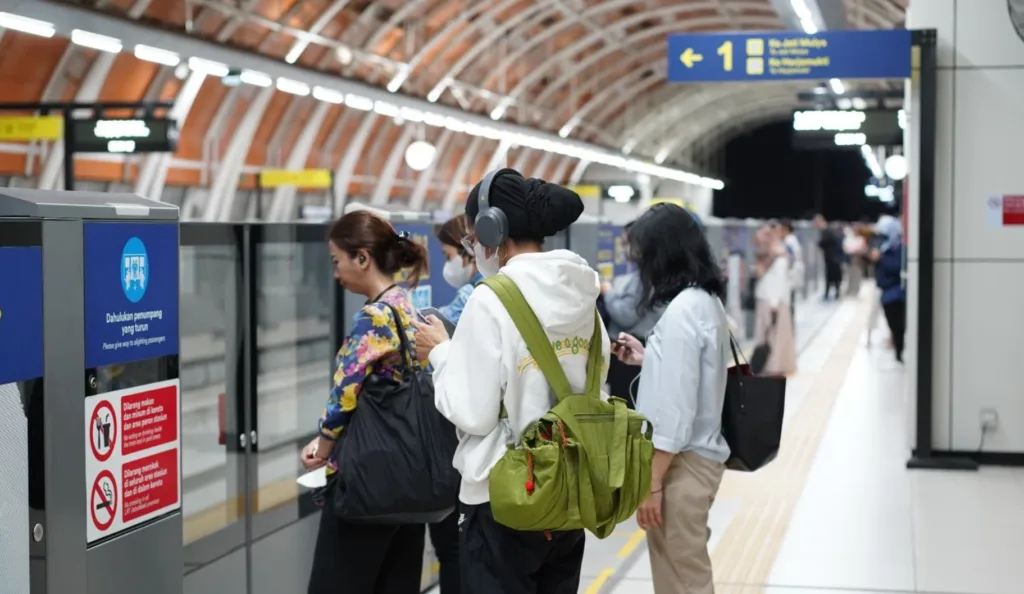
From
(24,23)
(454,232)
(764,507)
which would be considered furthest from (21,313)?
(24,23)

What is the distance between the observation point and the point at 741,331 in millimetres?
18734

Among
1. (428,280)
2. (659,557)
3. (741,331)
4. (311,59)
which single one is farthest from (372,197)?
(659,557)

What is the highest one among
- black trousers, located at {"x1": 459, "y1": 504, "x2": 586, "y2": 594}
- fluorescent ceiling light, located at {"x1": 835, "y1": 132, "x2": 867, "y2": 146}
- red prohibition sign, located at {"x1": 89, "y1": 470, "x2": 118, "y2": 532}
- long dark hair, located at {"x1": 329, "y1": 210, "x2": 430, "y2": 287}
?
fluorescent ceiling light, located at {"x1": 835, "y1": 132, "x2": 867, "y2": 146}

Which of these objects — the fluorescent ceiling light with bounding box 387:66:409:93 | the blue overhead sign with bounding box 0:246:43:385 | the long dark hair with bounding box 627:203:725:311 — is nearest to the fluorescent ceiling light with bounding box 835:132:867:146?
the long dark hair with bounding box 627:203:725:311

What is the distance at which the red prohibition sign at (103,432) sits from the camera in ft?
10.2

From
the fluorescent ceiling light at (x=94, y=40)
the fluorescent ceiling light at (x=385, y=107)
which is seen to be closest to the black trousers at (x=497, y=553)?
the fluorescent ceiling light at (x=94, y=40)

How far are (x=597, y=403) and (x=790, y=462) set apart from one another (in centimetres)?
658

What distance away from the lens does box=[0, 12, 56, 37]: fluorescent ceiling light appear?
13.1 metres

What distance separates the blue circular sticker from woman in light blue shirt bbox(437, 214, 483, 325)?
1.53m

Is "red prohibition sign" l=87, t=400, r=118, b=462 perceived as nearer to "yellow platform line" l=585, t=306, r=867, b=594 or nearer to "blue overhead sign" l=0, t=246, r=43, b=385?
"blue overhead sign" l=0, t=246, r=43, b=385

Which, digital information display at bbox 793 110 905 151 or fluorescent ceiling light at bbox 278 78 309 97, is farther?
fluorescent ceiling light at bbox 278 78 309 97

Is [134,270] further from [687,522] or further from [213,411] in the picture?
[687,522]

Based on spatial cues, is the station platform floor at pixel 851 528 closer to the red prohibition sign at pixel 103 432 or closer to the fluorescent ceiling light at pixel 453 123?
the red prohibition sign at pixel 103 432

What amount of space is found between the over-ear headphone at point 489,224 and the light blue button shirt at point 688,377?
1.09 m
